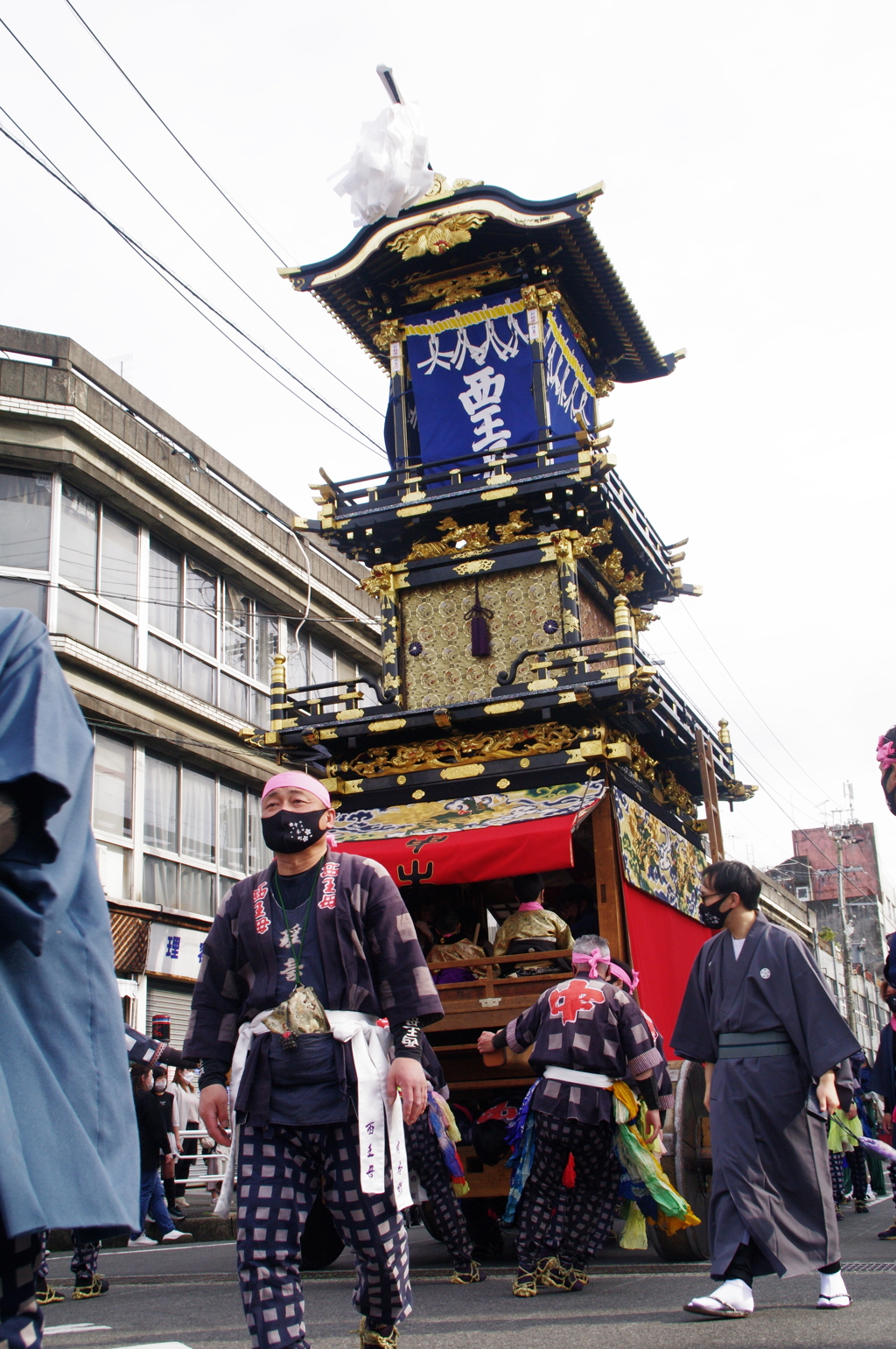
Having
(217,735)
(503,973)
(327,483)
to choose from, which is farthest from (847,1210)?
(217,735)

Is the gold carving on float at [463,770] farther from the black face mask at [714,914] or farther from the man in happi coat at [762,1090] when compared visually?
the man in happi coat at [762,1090]

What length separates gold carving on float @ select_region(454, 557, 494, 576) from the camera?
12750 mm

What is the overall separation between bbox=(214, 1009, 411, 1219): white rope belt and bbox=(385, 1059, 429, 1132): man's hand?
4cm

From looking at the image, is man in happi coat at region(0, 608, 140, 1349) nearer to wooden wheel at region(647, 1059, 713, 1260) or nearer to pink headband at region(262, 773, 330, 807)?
pink headband at region(262, 773, 330, 807)

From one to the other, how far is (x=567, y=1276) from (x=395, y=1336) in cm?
266

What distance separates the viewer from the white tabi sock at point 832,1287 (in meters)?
4.87

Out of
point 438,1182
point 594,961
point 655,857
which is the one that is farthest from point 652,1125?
point 655,857

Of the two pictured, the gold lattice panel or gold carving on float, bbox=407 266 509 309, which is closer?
the gold lattice panel

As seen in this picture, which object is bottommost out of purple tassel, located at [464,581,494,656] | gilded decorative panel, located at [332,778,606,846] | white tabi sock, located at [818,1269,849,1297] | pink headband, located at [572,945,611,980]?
white tabi sock, located at [818,1269,849,1297]

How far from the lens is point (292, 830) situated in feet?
12.8

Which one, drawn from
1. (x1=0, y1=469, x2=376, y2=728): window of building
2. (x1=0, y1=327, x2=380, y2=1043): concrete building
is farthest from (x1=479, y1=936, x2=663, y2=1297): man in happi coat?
(x1=0, y1=469, x2=376, y2=728): window of building

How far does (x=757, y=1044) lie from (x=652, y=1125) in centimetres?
101

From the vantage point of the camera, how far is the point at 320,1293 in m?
6.11

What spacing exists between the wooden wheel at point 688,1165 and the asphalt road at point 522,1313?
161mm
